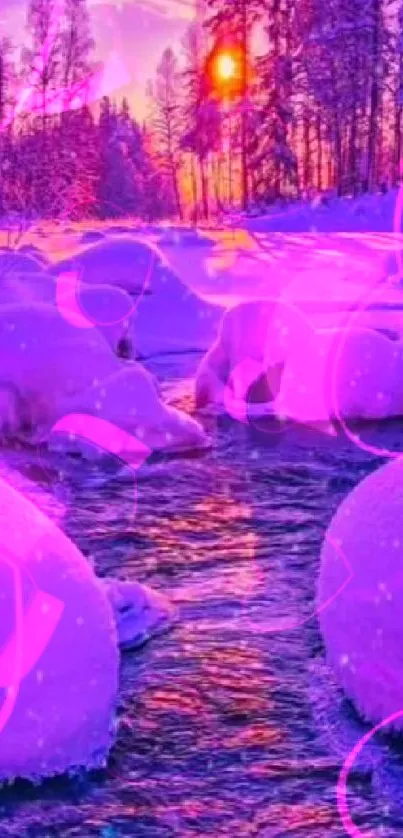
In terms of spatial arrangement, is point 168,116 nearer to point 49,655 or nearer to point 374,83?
point 374,83

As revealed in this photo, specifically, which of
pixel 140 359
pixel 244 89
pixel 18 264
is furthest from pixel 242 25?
pixel 140 359

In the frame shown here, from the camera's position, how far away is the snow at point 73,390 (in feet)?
34.7

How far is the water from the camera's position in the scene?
4.77 meters

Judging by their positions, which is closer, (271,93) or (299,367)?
(299,367)

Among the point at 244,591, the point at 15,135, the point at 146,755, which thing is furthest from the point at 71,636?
the point at 15,135

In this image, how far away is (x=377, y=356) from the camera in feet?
39.0

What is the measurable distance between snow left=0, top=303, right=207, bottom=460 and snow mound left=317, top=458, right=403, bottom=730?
505 centimetres

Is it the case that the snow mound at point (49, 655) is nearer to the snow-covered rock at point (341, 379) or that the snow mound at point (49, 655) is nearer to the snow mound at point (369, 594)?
the snow mound at point (369, 594)

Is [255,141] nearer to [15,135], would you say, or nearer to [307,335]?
[15,135]

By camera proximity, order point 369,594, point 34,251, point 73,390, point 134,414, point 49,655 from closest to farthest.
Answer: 1. point 49,655
2. point 369,594
3. point 134,414
4. point 73,390
5. point 34,251

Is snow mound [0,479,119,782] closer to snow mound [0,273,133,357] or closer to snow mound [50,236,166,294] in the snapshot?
snow mound [0,273,133,357]

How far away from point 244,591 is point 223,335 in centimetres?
561

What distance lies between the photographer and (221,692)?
5715mm

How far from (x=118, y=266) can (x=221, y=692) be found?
12.4 m
